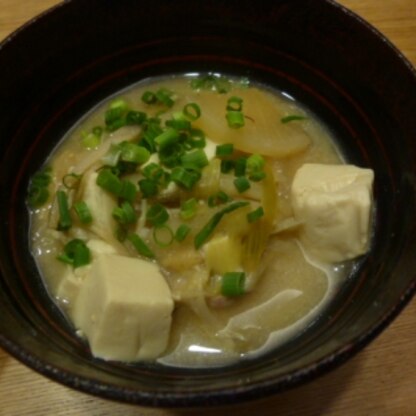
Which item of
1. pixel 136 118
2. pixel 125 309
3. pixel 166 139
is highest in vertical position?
pixel 136 118

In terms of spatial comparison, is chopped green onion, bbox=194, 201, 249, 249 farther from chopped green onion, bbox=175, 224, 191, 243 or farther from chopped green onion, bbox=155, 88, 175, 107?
chopped green onion, bbox=155, 88, 175, 107

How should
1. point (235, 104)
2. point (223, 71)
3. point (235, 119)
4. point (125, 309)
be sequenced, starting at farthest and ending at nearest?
point (223, 71), point (235, 104), point (235, 119), point (125, 309)

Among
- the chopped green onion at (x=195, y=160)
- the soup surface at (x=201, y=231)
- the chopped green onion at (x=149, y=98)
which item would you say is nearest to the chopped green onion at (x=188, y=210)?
the soup surface at (x=201, y=231)

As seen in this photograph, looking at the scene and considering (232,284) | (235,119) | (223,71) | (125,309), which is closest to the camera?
(125,309)

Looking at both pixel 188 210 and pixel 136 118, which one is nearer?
pixel 188 210

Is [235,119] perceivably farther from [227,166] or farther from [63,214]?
[63,214]

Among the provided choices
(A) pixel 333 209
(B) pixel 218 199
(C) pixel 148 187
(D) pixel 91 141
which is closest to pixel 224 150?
(B) pixel 218 199

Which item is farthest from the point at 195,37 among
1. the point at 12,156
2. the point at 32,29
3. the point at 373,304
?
the point at 373,304
